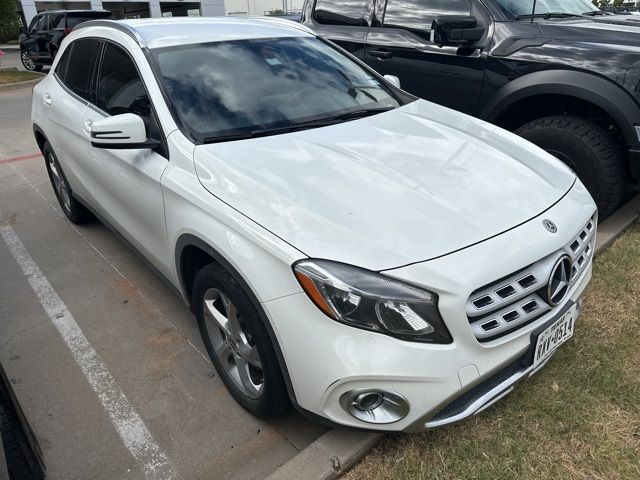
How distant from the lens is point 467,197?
213cm

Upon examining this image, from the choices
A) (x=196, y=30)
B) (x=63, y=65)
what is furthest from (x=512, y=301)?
(x=63, y=65)

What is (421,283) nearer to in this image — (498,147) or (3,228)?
(498,147)

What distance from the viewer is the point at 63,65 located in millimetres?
4043

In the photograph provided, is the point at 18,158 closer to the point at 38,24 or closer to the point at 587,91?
the point at 587,91

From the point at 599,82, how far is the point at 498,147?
1.39 metres

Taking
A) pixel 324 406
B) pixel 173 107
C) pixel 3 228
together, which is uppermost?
pixel 173 107

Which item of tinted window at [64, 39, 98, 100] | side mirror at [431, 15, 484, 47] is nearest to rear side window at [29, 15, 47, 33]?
tinted window at [64, 39, 98, 100]

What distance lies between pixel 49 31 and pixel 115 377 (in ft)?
49.3

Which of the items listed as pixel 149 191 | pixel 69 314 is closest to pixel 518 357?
pixel 149 191

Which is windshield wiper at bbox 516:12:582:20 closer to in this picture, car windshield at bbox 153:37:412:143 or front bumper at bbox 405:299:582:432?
car windshield at bbox 153:37:412:143

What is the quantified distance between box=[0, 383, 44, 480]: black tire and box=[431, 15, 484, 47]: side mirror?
12.1 ft

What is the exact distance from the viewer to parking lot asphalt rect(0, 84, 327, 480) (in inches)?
88.9

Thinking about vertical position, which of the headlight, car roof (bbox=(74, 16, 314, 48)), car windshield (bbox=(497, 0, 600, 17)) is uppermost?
car windshield (bbox=(497, 0, 600, 17))

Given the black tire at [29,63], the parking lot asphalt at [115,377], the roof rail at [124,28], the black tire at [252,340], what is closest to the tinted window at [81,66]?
the roof rail at [124,28]
